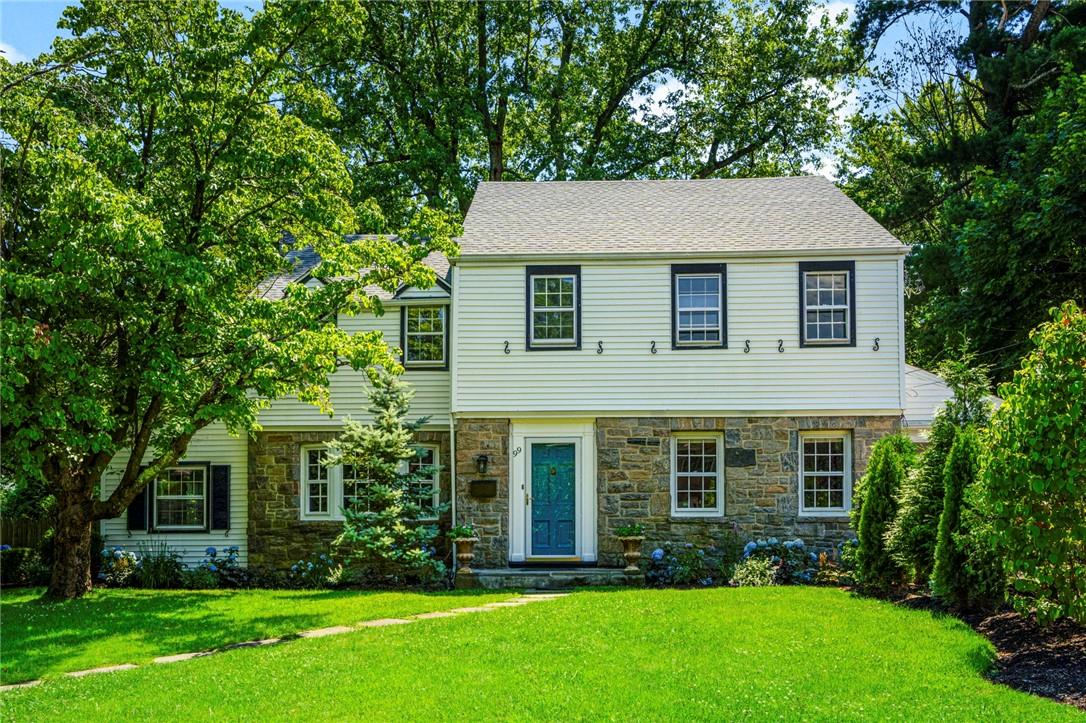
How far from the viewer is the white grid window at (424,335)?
17156 mm

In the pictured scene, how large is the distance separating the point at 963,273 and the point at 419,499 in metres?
11.8

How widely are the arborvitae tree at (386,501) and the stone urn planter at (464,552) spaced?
0.31 m

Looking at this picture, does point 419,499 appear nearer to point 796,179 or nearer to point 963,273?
point 796,179

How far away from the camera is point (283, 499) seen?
16.9m

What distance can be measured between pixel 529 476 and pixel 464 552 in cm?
176

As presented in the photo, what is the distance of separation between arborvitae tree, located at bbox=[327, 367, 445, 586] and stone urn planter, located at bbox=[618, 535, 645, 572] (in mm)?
2879

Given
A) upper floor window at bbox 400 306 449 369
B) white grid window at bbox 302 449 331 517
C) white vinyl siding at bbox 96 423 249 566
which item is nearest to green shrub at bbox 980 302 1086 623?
upper floor window at bbox 400 306 449 369

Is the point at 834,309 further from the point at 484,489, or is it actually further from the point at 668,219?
the point at 484,489

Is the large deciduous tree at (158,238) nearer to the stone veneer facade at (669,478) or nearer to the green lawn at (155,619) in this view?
the green lawn at (155,619)

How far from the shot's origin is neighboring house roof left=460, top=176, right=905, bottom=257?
1627cm

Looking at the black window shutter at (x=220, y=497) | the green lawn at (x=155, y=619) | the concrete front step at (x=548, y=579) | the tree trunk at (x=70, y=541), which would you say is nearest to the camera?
the green lawn at (x=155, y=619)

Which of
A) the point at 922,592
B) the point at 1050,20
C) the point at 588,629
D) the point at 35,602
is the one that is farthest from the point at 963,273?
the point at 35,602

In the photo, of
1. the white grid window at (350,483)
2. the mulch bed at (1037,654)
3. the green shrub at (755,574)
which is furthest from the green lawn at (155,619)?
the mulch bed at (1037,654)

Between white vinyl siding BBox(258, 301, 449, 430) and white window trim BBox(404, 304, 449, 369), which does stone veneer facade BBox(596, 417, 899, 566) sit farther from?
white window trim BBox(404, 304, 449, 369)
